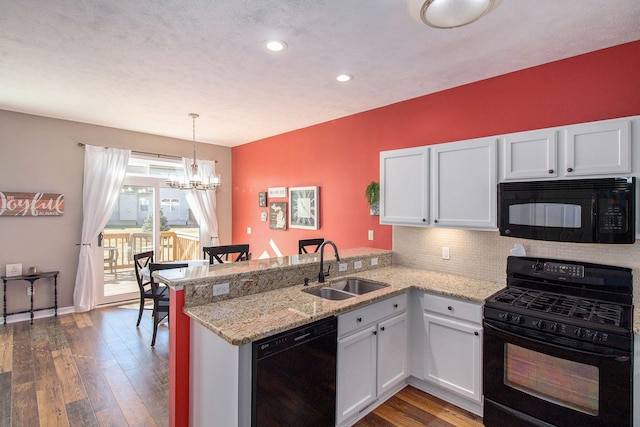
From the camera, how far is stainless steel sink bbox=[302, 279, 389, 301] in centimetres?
266

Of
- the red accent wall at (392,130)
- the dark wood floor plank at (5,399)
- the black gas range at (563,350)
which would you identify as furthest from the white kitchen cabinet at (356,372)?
the dark wood floor plank at (5,399)

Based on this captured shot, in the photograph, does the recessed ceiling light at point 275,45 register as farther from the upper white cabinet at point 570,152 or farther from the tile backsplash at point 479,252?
the tile backsplash at point 479,252

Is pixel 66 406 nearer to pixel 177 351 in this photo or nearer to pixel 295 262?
pixel 177 351

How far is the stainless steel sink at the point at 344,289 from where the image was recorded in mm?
2658

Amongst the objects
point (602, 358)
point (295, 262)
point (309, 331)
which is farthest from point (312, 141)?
point (602, 358)

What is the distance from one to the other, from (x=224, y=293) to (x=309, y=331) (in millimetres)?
697

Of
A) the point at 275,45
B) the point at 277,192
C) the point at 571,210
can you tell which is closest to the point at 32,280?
the point at 277,192

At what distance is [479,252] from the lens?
9.53 feet

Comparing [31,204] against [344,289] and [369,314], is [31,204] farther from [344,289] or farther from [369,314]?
[369,314]

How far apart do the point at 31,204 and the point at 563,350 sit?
19.1 feet

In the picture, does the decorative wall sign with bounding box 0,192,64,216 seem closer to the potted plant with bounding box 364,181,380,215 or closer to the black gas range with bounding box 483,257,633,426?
the potted plant with bounding box 364,181,380,215

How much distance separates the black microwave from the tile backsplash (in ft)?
1.43

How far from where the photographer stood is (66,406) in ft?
8.09

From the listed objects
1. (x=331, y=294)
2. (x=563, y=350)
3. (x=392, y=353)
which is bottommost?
(x=392, y=353)
